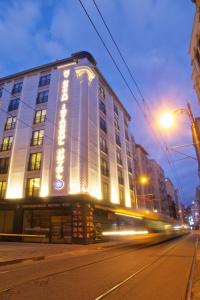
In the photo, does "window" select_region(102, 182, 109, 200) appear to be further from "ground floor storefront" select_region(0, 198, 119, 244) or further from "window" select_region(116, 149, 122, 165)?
"window" select_region(116, 149, 122, 165)

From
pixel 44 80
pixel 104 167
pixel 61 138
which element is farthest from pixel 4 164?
pixel 44 80

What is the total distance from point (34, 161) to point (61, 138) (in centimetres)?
430

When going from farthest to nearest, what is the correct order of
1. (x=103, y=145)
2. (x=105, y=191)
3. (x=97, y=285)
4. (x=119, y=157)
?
(x=119, y=157)
(x=103, y=145)
(x=105, y=191)
(x=97, y=285)

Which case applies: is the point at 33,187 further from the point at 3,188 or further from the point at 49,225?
the point at 49,225

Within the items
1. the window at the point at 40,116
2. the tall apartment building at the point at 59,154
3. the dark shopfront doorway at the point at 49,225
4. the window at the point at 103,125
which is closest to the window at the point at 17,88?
the tall apartment building at the point at 59,154

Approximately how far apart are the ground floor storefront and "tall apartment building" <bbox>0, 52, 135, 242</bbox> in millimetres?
92

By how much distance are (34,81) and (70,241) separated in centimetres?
2264

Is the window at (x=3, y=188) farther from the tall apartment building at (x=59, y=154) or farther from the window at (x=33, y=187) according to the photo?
the window at (x=33, y=187)

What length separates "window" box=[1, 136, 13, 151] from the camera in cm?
2586

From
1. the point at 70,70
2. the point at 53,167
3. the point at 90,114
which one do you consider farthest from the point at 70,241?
the point at 70,70

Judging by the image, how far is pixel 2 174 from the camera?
2456 cm

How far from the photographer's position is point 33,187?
22.6 metres

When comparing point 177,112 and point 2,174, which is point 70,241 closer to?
point 2,174

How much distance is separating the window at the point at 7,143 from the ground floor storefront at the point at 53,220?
7.14 meters
